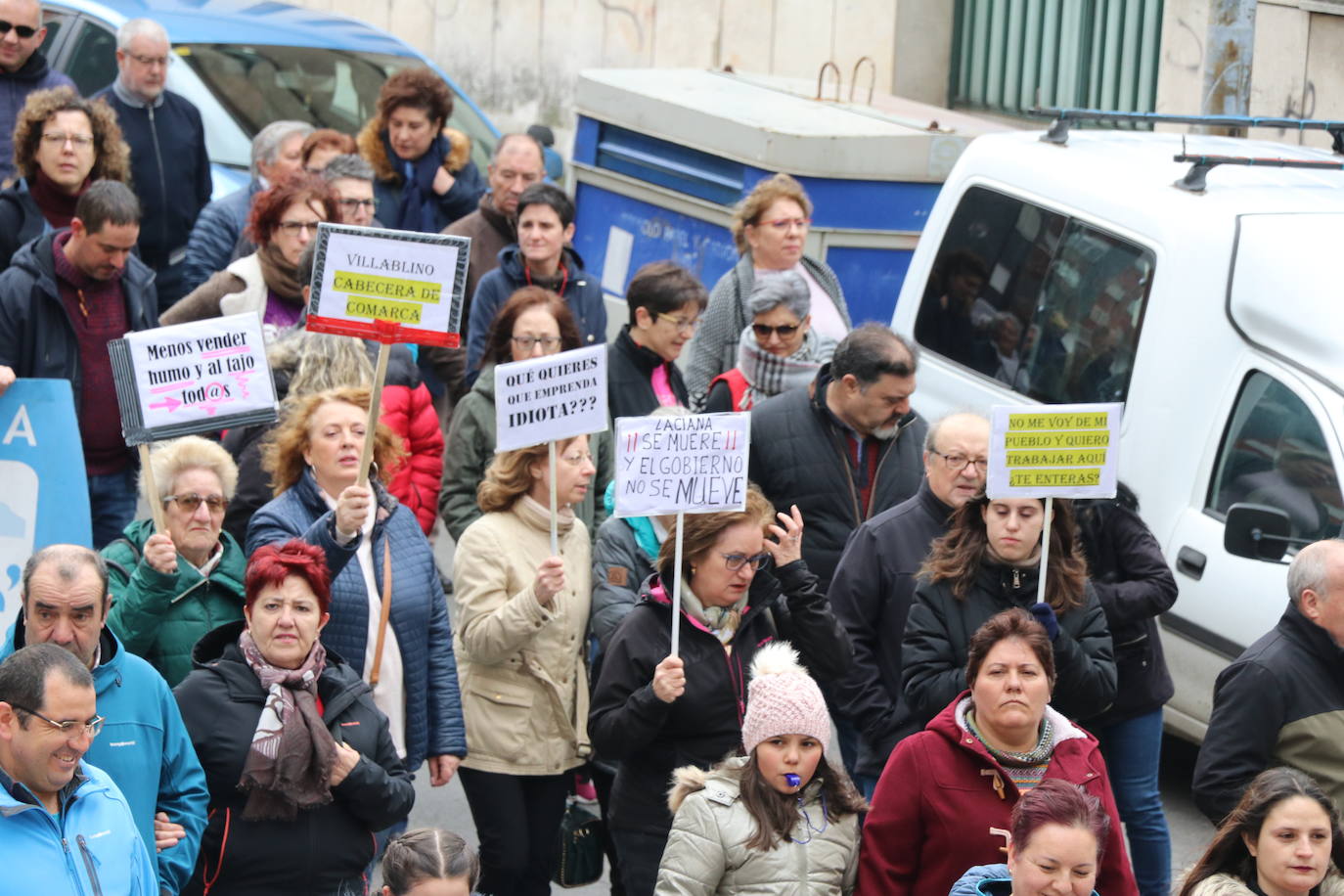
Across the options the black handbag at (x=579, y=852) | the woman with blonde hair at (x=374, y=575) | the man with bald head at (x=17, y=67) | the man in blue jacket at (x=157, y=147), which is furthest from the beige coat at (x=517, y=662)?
the man with bald head at (x=17, y=67)

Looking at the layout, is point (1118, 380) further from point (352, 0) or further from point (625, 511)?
point (352, 0)

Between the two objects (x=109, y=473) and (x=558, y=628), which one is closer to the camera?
(x=558, y=628)

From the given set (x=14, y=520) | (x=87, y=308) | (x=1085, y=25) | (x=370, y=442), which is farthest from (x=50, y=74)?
(x=1085, y=25)

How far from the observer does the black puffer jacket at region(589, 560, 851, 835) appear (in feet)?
18.0

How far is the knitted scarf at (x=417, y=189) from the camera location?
992 cm

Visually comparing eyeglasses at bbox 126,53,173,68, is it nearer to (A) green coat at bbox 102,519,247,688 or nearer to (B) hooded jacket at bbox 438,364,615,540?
(B) hooded jacket at bbox 438,364,615,540

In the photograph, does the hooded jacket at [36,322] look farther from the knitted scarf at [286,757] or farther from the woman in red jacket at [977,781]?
the woman in red jacket at [977,781]

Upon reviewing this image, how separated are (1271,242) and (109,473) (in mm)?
4180

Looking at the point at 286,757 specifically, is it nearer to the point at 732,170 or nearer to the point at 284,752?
the point at 284,752

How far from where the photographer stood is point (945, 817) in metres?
4.86

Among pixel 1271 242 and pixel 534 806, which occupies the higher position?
pixel 1271 242

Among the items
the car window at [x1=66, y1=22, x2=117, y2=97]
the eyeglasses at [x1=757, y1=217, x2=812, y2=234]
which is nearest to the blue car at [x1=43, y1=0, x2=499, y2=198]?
the car window at [x1=66, y1=22, x2=117, y2=97]

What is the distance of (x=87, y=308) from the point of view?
7352mm

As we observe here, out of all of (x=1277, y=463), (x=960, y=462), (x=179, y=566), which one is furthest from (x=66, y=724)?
(x=1277, y=463)
